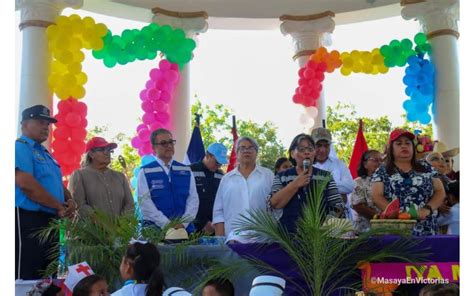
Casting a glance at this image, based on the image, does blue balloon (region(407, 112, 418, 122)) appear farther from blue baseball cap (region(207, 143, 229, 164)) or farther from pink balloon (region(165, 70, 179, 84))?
blue baseball cap (region(207, 143, 229, 164))

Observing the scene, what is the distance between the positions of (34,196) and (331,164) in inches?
139

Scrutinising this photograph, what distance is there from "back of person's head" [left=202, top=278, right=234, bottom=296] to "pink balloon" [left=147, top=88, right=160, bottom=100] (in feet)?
21.3

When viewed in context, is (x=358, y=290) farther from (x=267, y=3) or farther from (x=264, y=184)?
(x=267, y=3)

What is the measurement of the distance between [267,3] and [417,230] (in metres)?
8.37

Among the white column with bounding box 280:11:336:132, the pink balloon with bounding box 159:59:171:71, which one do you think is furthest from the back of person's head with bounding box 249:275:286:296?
the white column with bounding box 280:11:336:132

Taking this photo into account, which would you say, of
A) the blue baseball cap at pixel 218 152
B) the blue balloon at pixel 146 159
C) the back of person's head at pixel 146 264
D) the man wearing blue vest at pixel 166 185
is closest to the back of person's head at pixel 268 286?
the back of person's head at pixel 146 264

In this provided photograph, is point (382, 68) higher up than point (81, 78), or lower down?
higher up

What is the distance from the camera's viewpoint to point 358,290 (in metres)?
4.45

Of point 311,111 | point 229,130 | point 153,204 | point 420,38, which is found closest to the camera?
point 153,204

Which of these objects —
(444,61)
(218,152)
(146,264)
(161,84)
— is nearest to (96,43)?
(161,84)

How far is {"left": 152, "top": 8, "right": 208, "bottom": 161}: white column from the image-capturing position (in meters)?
11.3

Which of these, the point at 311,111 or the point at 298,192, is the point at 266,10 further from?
the point at 298,192

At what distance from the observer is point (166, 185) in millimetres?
6641

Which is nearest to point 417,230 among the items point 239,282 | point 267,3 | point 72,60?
point 239,282
